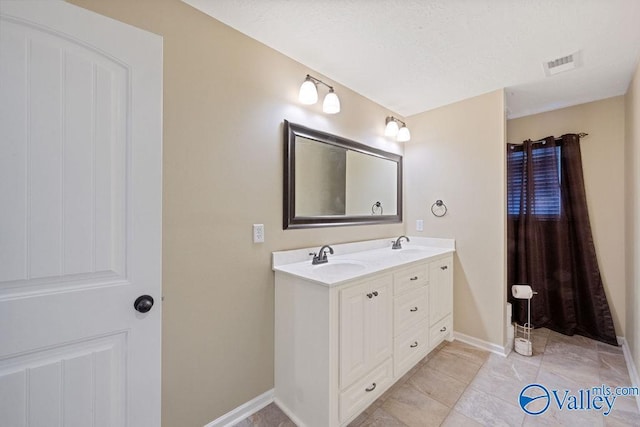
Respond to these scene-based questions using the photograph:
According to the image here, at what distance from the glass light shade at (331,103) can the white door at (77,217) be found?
3.76ft

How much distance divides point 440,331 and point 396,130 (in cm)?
198

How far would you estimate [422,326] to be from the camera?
2.08m

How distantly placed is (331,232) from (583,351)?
248 cm

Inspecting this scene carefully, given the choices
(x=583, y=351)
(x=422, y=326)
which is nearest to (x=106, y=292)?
(x=422, y=326)

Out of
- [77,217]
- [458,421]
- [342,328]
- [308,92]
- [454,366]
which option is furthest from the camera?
[454,366]

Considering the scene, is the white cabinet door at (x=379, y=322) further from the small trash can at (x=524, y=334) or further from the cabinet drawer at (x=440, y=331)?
the small trash can at (x=524, y=334)

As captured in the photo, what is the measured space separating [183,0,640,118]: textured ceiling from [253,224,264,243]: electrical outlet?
47.4 inches

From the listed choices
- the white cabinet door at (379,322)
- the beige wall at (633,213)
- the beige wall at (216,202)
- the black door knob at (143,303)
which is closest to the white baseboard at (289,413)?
the beige wall at (216,202)

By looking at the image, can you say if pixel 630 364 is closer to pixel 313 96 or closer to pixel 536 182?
pixel 536 182

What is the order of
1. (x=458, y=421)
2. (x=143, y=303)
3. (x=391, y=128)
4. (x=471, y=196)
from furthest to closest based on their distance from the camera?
(x=391, y=128)
(x=471, y=196)
(x=458, y=421)
(x=143, y=303)

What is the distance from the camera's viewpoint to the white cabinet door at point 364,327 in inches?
57.1

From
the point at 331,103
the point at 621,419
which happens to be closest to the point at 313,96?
the point at 331,103

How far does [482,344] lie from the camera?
238 cm

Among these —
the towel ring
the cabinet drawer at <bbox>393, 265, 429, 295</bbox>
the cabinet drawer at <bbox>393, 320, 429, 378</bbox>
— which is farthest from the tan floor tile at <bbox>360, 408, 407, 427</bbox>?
the towel ring
